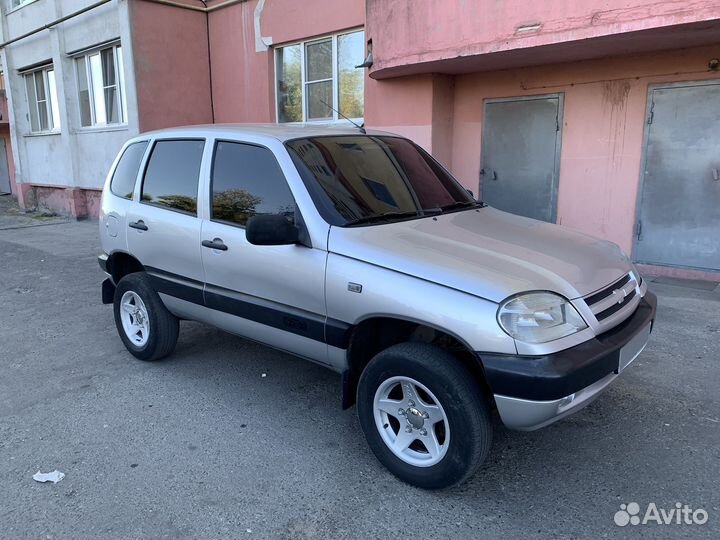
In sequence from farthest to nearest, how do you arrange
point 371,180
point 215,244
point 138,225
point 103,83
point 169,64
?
point 103,83 < point 169,64 < point 138,225 < point 215,244 < point 371,180

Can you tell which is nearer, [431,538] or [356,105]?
[431,538]

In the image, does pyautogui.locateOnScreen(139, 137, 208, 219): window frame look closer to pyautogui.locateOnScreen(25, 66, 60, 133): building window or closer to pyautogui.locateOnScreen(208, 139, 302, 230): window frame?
pyautogui.locateOnScreen(208, 139, 302, 230): window frame

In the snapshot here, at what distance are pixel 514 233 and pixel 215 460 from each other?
2.27 m

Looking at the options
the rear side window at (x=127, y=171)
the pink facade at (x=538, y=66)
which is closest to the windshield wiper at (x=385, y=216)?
the rear side window at (x=127, y=171)

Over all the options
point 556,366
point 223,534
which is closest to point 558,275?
point 556,366

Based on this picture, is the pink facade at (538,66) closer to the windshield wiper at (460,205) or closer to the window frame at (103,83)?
the windshield wiper at (460,205)

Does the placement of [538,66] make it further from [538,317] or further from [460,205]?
[538,317]

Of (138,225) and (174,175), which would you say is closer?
(174,175)

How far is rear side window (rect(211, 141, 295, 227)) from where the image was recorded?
3.55 metres

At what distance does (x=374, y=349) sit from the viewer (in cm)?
329

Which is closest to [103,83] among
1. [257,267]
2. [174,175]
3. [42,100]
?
[42,100]

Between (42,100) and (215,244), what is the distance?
15131mm

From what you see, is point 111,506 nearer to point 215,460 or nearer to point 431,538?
point 215,460

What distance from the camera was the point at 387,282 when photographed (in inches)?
115
